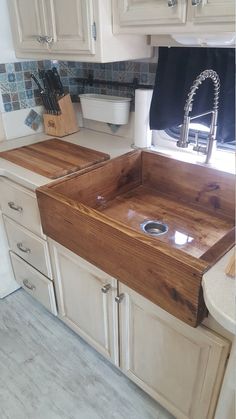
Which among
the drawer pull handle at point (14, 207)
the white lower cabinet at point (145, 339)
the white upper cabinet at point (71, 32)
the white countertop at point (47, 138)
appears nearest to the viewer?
the white lower cabinet at point (145, 339)

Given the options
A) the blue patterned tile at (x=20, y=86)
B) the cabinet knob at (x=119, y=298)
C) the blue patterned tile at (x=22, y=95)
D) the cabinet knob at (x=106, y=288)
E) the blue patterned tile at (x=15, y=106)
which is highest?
the blue patterned tile at (x=20, y=86)

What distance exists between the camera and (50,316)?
181 centimetres

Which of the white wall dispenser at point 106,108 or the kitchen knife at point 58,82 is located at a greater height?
the kitchen knife at point 58,82

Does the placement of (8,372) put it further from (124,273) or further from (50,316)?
(124,273)

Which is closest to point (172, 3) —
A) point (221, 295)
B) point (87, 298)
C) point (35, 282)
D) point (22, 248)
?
point (221, 295)

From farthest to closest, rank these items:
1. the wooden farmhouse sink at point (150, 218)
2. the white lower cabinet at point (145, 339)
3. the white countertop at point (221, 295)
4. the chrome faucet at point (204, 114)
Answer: the chrome faucet at point (204, 114)
the white lower cabinet at point (145, 339)
the wooden farmhouse sink at point (150, 218)
the white countertop at point (221, 295)

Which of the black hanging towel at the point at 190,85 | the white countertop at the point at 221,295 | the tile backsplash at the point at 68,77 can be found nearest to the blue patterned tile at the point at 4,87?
the tile backsplash at the point at 68,77

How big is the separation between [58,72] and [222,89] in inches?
39.4

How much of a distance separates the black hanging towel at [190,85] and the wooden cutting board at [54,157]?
0.34 metres

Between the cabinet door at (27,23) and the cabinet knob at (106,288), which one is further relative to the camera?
the cabinet door at (27,23)

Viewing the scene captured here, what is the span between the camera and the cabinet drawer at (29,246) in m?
1.48

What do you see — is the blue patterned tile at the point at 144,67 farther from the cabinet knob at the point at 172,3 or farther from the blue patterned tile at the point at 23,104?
the blue patterned tile at the point at 23,104

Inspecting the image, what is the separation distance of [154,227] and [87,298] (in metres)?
0.42

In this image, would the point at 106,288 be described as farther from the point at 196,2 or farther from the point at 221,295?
the point at 196,2
